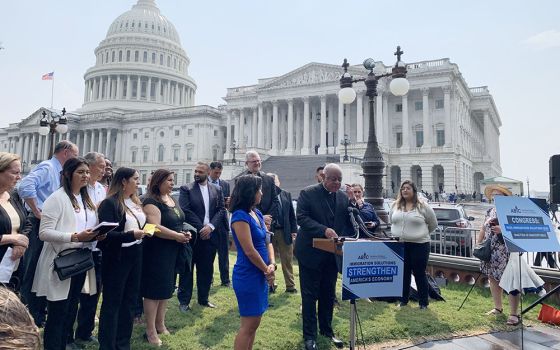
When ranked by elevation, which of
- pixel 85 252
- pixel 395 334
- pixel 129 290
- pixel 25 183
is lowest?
pixel 395 334

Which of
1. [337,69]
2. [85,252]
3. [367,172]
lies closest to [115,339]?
[85,252]

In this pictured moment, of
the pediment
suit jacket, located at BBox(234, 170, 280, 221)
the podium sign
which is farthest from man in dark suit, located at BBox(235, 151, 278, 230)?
the pediment

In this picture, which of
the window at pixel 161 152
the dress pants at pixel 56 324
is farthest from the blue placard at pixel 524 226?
the window at pixel 161 152

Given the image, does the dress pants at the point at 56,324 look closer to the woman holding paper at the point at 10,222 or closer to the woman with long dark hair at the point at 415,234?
the woman holding paper at the point at 10,222

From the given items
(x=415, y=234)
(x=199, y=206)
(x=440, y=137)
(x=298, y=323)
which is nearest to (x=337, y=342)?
(x=298, y=323)

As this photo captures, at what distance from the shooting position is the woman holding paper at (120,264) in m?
4.58

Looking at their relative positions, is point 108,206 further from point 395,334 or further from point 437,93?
point 437,93

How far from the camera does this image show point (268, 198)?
8133mm

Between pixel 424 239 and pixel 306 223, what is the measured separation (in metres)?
2.92

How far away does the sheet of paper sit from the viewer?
4074 millimetres

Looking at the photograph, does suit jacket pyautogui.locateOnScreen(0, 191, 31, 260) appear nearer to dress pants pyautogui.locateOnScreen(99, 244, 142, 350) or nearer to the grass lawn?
dress pants pyautogui.locateOnScreen(99, 244, 142, 350)

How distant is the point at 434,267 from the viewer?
10.0 m

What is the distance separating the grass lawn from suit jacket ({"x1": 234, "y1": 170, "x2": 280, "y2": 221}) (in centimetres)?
175

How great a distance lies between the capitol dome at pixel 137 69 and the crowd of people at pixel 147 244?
9131 centimetres
